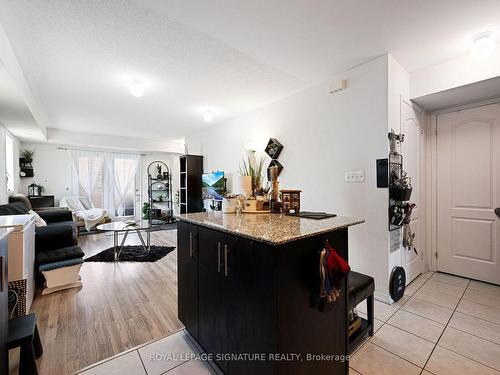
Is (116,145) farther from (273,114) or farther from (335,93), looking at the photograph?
(335,93)

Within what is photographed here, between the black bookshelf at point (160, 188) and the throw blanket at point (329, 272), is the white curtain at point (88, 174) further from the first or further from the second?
the throw blanket at point (329, 272)

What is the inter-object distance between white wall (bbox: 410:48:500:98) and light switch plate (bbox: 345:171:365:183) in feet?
3.68

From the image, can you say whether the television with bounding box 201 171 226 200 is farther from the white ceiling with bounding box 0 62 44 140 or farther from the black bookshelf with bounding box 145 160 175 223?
the white ceiling with bounding box 0 62 44 140

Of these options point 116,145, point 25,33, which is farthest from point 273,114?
point 116,145

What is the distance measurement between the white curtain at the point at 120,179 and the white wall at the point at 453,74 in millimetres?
6982

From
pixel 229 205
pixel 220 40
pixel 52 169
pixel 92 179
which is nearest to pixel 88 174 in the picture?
pixel 92 179

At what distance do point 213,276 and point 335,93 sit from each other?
2.48 m

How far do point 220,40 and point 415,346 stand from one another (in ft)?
9.77

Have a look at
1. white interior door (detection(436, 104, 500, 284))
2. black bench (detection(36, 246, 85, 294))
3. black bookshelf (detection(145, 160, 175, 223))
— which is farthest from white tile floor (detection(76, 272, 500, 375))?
black bookshelf (detection(145, 160, 175, 223))

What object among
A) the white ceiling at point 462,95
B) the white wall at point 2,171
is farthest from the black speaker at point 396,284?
the white wall at point 2,171

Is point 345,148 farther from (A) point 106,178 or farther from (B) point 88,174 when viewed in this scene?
(B) point 88,174

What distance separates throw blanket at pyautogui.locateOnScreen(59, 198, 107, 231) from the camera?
17.4ft

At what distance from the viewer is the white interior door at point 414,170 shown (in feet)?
8.49

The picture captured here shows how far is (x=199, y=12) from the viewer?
1769mm
